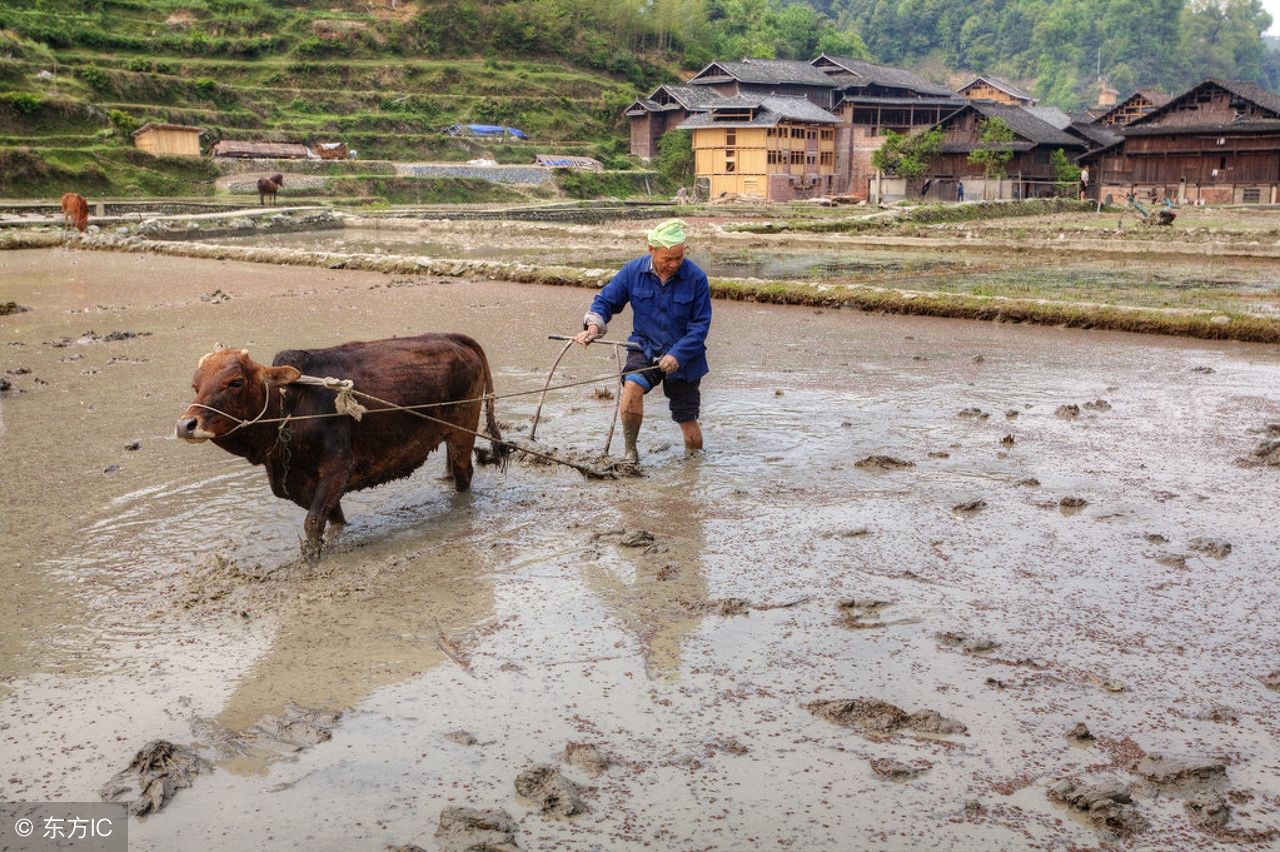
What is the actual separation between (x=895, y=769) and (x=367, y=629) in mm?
2395

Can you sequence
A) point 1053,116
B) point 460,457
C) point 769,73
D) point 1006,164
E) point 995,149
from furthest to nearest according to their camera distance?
1. point 769,73
2. point 1053,116
3. point 1006,164
4. point 995,149
5. point 460,457

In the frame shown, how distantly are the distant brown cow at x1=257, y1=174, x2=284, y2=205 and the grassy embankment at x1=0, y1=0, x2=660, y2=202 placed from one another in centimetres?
284

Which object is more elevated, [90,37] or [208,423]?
[90,37]

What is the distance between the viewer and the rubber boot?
7367mm

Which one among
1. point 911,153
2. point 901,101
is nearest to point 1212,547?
point 911,153

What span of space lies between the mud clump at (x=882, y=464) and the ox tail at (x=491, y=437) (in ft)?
7.71

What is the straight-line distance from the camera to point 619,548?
5.91 meters

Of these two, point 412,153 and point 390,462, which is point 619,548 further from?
point 412,153

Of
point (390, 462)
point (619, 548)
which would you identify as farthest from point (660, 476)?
point (390, 462)

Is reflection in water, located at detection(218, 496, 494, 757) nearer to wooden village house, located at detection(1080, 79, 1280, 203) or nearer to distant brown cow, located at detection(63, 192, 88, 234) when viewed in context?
distant brown cow, located at detection(63, 192, 88, 234)

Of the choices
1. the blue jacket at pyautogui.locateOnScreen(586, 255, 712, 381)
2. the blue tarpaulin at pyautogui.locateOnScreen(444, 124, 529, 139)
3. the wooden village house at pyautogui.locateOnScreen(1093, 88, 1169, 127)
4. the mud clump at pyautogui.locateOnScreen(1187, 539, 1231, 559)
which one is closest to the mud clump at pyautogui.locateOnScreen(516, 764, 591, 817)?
the mud clump at pyautogui.locateOnScreen(1187, 539, 1231, 559)

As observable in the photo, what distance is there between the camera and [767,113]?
51812 mm

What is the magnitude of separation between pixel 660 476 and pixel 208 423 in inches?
122

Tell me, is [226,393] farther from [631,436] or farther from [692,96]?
[692,96]
